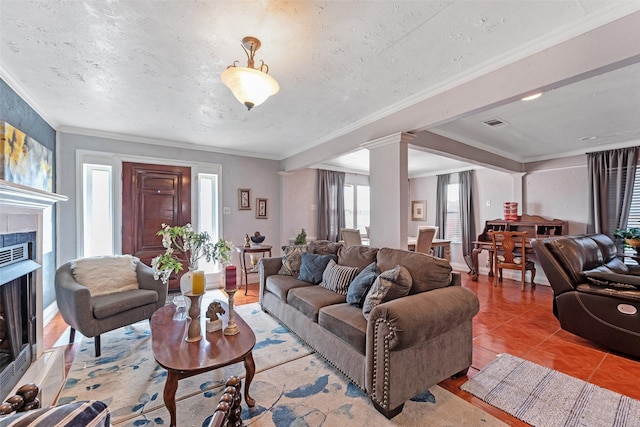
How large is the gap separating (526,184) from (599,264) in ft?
7.92

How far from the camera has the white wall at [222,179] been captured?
368 centimetres

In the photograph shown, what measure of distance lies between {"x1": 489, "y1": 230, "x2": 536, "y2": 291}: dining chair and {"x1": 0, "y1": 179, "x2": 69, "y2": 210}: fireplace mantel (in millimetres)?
5865

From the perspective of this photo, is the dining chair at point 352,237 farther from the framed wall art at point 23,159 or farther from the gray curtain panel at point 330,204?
the framed wall art at point 23,159

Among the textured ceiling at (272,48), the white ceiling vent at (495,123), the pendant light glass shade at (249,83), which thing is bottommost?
the pendant light glass shade at (249,83)

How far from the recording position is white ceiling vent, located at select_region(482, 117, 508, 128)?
3.31 metres

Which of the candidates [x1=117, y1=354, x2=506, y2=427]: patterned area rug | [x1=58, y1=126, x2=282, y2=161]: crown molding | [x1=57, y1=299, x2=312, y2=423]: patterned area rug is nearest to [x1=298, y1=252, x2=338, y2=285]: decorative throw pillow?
[x1=57, y1=299, x2=312, y2=423]: patterned area rug

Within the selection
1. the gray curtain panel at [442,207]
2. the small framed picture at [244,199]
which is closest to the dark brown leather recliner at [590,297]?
the gray curtain panel at [442,207]

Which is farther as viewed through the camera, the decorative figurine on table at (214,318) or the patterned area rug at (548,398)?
the decorative figurine on table at (214,318)

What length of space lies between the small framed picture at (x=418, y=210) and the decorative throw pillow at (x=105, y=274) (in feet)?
20.8

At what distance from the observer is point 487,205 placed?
5.89m

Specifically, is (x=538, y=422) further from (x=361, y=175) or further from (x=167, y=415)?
(x=361, y=175)

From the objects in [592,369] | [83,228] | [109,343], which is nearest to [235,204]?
[83,228]

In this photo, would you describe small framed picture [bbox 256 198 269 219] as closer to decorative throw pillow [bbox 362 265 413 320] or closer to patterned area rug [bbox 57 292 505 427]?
patterned area rug [bbox 57 292 505 427]

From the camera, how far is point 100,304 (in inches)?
96.5
